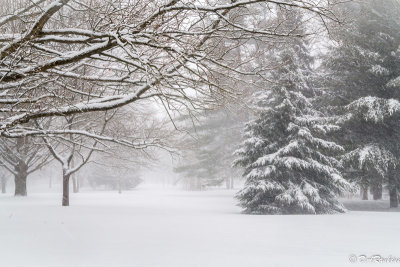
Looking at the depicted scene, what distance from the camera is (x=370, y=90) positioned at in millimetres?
16781

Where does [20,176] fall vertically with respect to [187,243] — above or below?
above

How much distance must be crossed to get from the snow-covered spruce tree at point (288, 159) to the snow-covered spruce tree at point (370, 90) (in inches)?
87.0

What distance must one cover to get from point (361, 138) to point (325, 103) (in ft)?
8.48

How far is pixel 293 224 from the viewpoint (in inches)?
378

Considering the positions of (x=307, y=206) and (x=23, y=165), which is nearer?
(x=307, y=206)

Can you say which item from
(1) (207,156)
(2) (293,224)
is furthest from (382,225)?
(1) (207,156)

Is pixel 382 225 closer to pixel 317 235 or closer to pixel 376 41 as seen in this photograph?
pixel 317 235

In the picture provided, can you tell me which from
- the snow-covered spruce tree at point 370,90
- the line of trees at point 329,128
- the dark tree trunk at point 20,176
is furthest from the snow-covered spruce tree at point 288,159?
the dark tree trunk at point 20,176

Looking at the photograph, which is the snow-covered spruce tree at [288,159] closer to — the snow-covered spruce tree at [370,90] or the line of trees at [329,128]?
the line of trees at [329,128]

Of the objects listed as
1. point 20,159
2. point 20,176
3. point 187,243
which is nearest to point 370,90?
point 187,243

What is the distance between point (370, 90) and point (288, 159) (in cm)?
684

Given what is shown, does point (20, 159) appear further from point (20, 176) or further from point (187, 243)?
point (187, 243)

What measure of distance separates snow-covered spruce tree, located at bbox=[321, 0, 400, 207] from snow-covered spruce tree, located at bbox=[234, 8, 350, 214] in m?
2.21

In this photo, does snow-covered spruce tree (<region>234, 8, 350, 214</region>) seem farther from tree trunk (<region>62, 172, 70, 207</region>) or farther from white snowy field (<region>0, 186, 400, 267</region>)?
tree trunk (<region>62, 172, 70, 207</region>)
